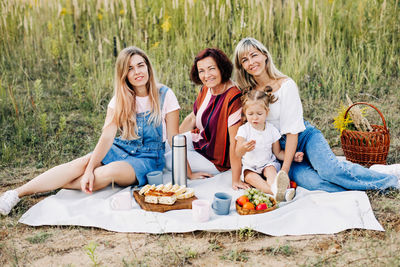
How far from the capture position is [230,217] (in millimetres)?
2484

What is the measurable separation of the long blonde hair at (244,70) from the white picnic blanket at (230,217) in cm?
91

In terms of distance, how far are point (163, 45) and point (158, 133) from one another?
202 cm

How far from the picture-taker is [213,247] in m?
2.23

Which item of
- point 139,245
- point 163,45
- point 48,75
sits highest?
point 163,45

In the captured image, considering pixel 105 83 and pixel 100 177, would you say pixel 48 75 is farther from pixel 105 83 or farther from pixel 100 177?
pixel 100 177

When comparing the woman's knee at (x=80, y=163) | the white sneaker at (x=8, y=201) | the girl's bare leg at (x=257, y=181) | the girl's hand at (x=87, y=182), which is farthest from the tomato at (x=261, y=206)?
the white sneaker at (x=8, y=201)

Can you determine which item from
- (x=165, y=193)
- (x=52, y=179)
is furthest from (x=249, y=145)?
(x=52, y=179)

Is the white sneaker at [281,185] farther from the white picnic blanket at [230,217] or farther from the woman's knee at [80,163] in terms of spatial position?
the woman's knee at [80,163]

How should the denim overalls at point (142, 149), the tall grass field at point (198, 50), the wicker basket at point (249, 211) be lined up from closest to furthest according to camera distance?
1. the wicker basket at point (249, 211)
2. the denim overalls at point (142, 149)
3. the tall grass field at point (198, 50)

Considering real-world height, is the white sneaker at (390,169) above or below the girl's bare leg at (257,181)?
above

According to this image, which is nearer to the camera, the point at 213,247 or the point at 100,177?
the point at 213,247

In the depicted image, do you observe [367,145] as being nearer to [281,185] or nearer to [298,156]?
[298,156]

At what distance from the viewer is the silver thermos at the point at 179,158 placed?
2.95m

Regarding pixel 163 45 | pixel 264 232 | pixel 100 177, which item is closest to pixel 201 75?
pixel 100 177
